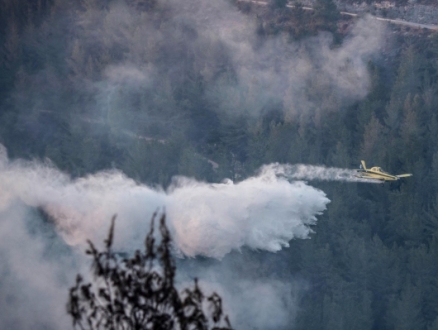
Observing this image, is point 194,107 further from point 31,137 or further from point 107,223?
point 107,223

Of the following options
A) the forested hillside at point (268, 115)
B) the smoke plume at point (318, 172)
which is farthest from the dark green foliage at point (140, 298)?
the forested hillside at point (268, 115)

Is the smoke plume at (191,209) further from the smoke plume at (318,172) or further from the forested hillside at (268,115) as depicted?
the forested hillside at (268,115)

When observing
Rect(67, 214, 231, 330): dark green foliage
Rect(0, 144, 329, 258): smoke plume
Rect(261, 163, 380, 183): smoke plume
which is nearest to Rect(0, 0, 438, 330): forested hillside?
Rect(261, 163, 380, 183): smoke plume

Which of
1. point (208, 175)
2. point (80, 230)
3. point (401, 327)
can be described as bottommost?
point (401, 327)

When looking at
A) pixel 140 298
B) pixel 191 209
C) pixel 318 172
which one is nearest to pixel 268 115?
pixel 318 172

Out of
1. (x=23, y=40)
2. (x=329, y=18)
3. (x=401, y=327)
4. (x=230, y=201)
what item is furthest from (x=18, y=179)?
(x=329, y=18)

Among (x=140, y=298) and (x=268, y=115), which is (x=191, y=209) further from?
(x=268, y=115)

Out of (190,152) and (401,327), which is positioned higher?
(190,152)

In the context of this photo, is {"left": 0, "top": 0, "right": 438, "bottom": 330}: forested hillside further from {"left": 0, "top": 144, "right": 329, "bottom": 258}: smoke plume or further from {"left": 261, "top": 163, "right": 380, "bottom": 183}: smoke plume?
{"left": 0, "top": 144, "right": 329, "bottom": 258}: smoke plume
